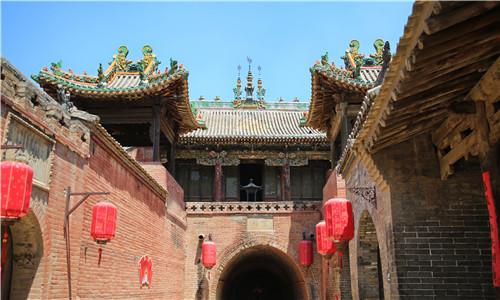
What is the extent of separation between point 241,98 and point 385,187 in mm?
17819

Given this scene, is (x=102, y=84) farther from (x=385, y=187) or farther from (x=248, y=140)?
(x=385, y=187)

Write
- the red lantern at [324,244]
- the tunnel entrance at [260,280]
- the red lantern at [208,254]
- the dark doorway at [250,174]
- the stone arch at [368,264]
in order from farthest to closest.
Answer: the dark doorway at [250,174] < the tunnel entrance at [260,280] < the red lantern at [208,254] < the red lantern at [324,244] < the stone arch at [368,264]

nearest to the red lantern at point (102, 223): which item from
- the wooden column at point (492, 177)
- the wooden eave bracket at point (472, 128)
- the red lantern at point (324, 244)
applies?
the red lantern at point (324, 244)

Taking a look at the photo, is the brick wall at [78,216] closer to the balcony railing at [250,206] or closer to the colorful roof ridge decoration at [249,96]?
the balcony railing at [250,206]

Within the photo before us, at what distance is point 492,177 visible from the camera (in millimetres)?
4531

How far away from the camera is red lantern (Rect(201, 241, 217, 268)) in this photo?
1441 centimetres

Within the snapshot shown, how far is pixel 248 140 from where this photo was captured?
57.5ft

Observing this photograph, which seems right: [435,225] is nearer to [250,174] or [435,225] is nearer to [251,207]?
[251,207]

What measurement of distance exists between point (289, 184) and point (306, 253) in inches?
153

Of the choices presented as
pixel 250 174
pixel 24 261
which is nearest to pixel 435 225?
pixel 24 261

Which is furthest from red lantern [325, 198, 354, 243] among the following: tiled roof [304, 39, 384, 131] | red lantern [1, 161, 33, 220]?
tiled roof [304, 39, 384, 131]

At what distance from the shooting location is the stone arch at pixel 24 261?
19.6ft

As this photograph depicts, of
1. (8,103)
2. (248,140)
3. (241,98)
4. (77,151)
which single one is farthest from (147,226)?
(241,98)

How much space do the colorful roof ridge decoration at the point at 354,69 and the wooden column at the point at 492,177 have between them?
804 cm
